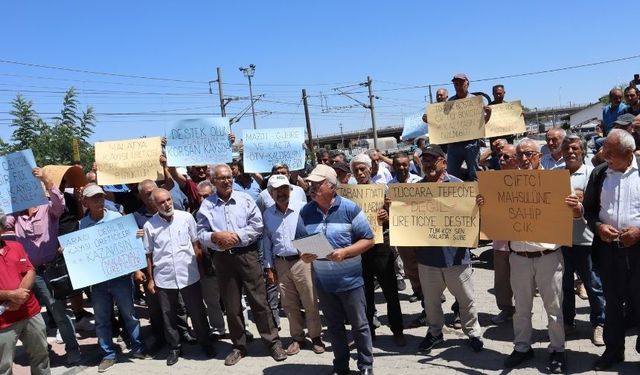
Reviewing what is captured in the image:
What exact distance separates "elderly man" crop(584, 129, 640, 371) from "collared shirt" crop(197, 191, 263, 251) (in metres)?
3.35

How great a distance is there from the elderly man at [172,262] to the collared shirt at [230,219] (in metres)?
0.25

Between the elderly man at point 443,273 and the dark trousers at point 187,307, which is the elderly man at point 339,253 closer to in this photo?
the elderly man at point 443,273

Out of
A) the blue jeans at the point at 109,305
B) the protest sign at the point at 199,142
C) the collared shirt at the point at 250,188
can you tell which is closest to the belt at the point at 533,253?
the collared shirt at the point at 250,188

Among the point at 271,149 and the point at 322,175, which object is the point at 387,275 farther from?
the point at 271,149

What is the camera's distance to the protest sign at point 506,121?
7836 mm

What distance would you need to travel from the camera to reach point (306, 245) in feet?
14.1

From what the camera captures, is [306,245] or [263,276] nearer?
[306,245]

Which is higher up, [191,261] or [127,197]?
[127,197]

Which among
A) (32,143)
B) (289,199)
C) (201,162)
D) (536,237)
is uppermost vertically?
(32,143)

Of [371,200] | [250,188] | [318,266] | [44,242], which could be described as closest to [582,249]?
[371,200]

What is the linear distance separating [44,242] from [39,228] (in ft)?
0.59

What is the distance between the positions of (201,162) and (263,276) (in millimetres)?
2168

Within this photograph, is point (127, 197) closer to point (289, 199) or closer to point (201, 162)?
point (201, 162)

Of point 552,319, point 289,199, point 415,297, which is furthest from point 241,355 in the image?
point 552,319
